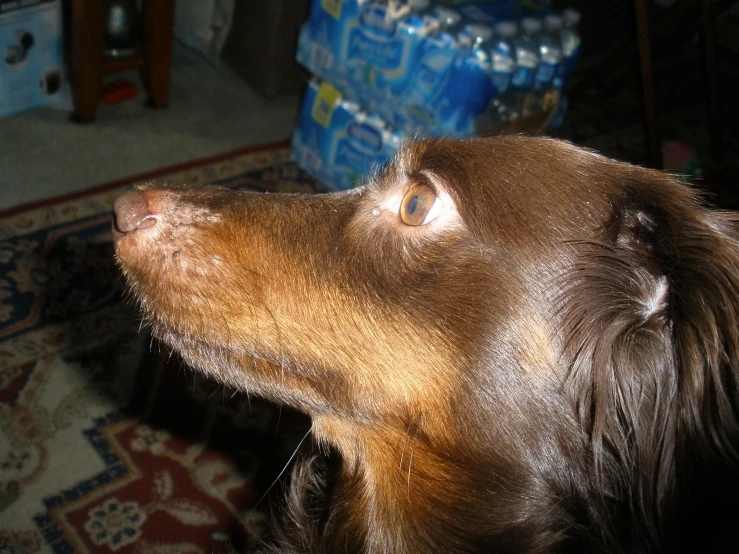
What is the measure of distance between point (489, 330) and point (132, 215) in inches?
29.2

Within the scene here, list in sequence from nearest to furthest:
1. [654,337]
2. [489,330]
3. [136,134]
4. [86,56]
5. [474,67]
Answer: [654,337]
[489,330]
[474,67]
[86,56]
[136,134]

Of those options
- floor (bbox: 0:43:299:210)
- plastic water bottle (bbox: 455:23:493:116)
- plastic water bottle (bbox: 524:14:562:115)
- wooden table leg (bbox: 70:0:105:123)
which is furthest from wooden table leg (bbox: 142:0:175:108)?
plastic water bottle (bbox: 524:14:562:115)

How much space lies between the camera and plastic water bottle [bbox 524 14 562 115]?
3414 millimetres

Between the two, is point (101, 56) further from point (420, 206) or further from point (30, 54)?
point (420, 206)

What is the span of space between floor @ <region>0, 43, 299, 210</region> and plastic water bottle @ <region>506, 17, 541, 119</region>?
1.44 m

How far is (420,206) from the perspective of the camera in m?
1.29

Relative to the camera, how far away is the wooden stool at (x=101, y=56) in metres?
3.51

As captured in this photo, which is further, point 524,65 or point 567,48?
point 567,48

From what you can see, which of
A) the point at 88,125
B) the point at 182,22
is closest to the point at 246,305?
the point at 88,125

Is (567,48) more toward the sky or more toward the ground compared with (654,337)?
more toward the ground

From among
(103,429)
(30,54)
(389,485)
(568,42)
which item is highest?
(568,42)

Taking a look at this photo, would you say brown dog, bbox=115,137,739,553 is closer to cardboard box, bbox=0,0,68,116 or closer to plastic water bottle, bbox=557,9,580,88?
plastic water bottle, bbox=557,9,580,88

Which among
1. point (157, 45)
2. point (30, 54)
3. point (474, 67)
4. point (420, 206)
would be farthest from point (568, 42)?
point (30, 54)

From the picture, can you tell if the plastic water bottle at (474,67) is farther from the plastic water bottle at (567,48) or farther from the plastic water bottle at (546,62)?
the plastic water bottle at (567,48)
